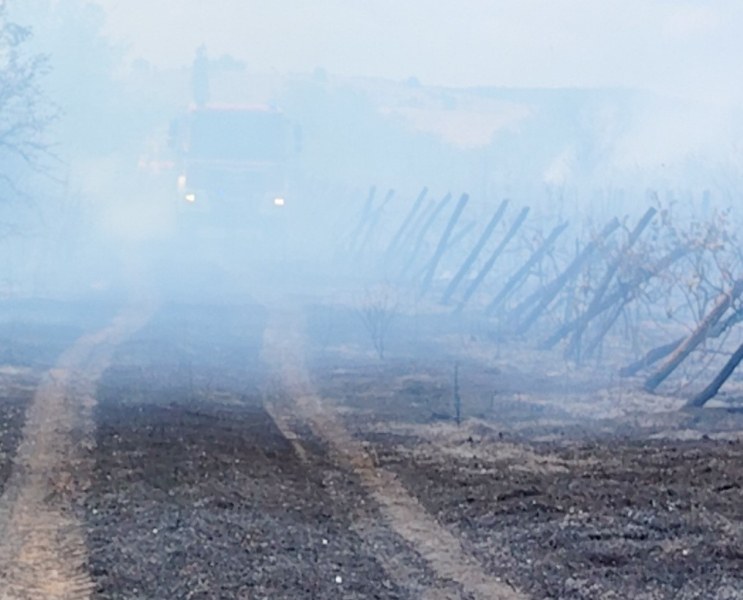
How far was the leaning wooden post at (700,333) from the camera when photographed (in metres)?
15.1

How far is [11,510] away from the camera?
8.95m

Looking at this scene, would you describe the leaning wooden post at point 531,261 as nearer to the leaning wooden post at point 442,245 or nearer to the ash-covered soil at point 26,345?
the leaning wooden post at point 442,245

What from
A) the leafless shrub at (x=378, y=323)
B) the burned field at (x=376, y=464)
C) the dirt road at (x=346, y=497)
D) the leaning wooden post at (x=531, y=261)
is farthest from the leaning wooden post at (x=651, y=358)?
the leaning wooden post at (x=531, y=261)

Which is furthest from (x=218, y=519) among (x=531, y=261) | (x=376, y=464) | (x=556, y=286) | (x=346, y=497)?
(x=531, y=261)

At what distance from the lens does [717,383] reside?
1420 centimetres

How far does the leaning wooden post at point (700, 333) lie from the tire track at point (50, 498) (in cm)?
747

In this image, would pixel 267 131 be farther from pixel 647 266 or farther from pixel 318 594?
pixel 318 594

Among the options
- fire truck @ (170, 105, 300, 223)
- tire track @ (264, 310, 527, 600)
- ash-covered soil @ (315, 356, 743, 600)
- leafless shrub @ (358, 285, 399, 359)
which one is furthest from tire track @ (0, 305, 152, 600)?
fire truck @ (170, 105, 300, 223)

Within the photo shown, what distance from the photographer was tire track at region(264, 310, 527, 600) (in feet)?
24.3

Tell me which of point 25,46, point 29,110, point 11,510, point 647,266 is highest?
point 25,46

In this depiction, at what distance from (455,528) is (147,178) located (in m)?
47.4

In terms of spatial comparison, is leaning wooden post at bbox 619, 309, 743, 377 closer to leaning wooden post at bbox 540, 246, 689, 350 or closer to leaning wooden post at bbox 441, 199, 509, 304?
leaning wooden post at bbox 540, 246, 689, 350

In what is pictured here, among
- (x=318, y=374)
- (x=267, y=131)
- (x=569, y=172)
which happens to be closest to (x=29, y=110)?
(x=267, y=131)

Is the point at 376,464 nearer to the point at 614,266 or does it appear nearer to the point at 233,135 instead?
the point at 614,266
